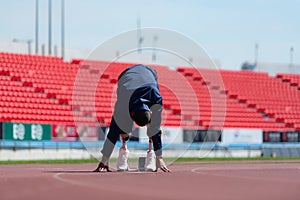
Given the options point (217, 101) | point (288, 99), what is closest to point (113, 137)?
point (217, 101)

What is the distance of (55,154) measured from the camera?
88.7ft

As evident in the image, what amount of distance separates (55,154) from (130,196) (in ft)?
70.0

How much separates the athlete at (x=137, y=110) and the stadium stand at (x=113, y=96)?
1614cm

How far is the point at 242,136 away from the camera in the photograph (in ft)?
112

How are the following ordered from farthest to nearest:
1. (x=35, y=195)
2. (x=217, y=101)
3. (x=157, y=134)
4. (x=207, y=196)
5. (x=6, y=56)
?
(x=217, y=101) → (x=6, y=56) → (x=157, y=134) → (x=35, y=195) → (x=207, y=196)

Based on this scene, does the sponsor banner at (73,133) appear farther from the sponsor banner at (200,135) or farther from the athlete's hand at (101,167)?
the athlete's hand at (101,167)

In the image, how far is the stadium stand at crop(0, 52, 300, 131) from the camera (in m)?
30.8

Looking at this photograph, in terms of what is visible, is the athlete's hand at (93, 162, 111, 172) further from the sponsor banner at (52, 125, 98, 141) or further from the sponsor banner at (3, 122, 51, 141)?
the sponsor banner at (52, 125, 98, 141)

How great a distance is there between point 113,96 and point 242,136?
22.8 ft

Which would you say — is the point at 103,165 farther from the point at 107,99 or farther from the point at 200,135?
the point at 107,99

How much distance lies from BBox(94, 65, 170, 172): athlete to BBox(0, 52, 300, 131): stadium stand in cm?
1614

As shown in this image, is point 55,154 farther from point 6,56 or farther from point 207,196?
point 207,196

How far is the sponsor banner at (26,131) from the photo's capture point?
2720cm

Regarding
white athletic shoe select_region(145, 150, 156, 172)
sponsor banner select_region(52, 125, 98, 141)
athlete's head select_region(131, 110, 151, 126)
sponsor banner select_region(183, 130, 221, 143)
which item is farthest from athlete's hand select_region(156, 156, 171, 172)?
sponsor banner select_region(183, 130, 221, 143)
